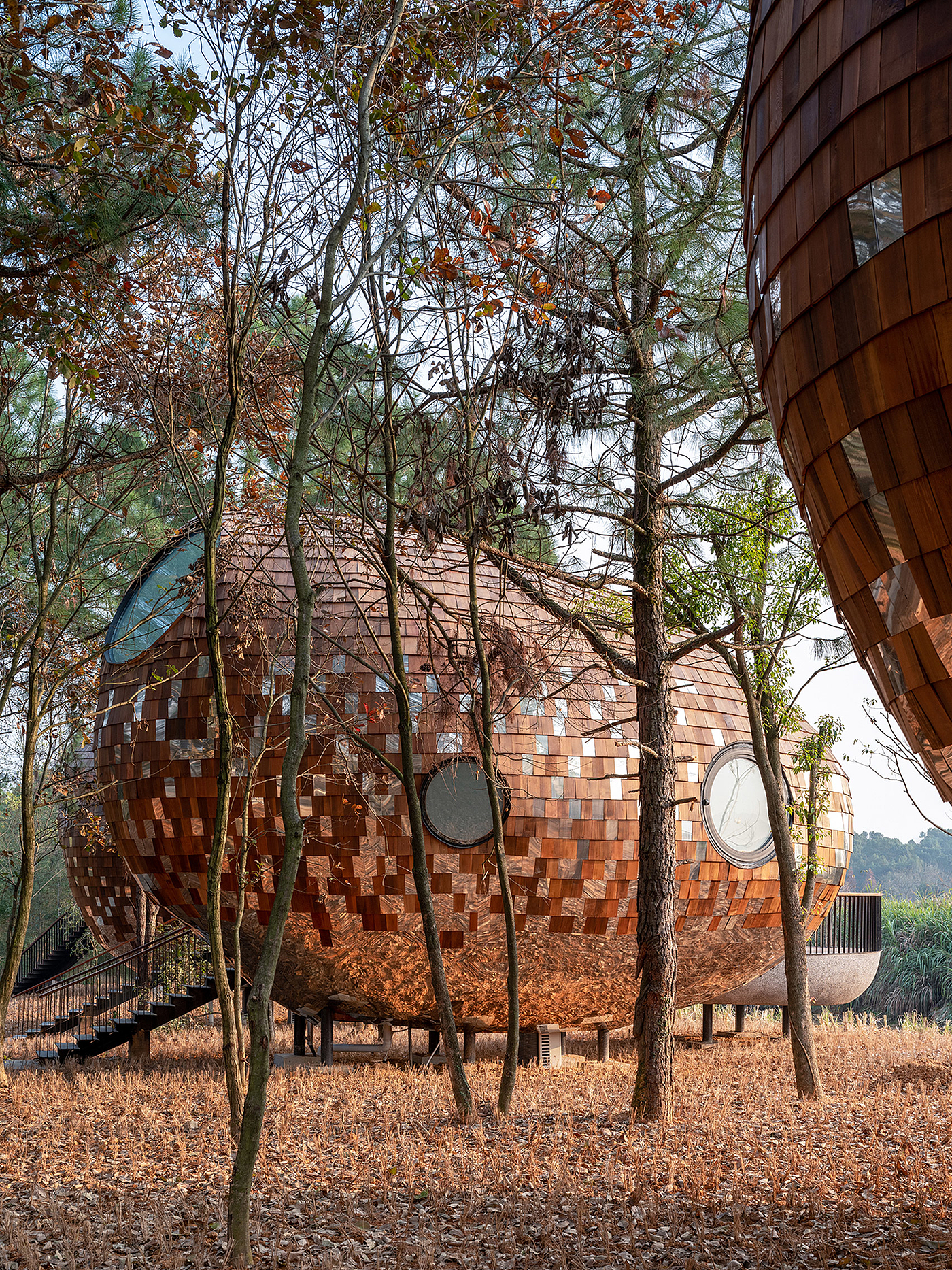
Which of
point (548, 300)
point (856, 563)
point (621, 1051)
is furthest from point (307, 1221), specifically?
point (621, 1051)

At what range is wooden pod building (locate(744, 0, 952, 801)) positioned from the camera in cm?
241

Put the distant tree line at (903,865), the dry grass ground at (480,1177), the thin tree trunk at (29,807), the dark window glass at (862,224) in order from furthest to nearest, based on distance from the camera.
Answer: the distant tree line at (903,865), the thin tree trunk at (29,807), the dry grass ground at (480,1177), the dark window glass at (862,224)

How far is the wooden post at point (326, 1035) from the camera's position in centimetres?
1394

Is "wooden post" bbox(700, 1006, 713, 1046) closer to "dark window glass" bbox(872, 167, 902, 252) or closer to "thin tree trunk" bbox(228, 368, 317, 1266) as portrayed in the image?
"thin tree trunk" bbox(228, 368, 317, 1266)

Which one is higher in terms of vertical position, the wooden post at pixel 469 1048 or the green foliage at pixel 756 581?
the green foliage at pixel 756 581

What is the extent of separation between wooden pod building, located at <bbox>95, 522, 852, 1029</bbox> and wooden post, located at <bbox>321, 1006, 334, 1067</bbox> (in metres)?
0.31

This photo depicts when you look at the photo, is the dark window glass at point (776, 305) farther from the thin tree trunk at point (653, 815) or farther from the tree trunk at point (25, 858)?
the tree trunk at point (25, 858)

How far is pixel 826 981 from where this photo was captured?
68.7 ft

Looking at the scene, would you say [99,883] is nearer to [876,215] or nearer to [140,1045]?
Result: [140,1045]

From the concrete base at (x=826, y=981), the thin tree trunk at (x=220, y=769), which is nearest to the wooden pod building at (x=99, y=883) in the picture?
the thin tree trunk at (x=220, y=769)

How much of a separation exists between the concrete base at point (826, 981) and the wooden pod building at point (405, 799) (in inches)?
191

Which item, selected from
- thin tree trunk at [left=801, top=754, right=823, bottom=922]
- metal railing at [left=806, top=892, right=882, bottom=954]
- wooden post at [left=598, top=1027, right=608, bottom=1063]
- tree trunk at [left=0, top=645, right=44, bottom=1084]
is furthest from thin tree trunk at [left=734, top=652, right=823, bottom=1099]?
metal railing at [left=806, top=892, right=882, bottom=954]

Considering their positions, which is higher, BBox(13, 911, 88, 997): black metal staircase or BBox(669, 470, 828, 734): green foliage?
BBox(669, 470, 828, 734): green foliage

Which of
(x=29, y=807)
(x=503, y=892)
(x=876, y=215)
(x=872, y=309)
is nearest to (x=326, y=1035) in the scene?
(x=29, y=807)
